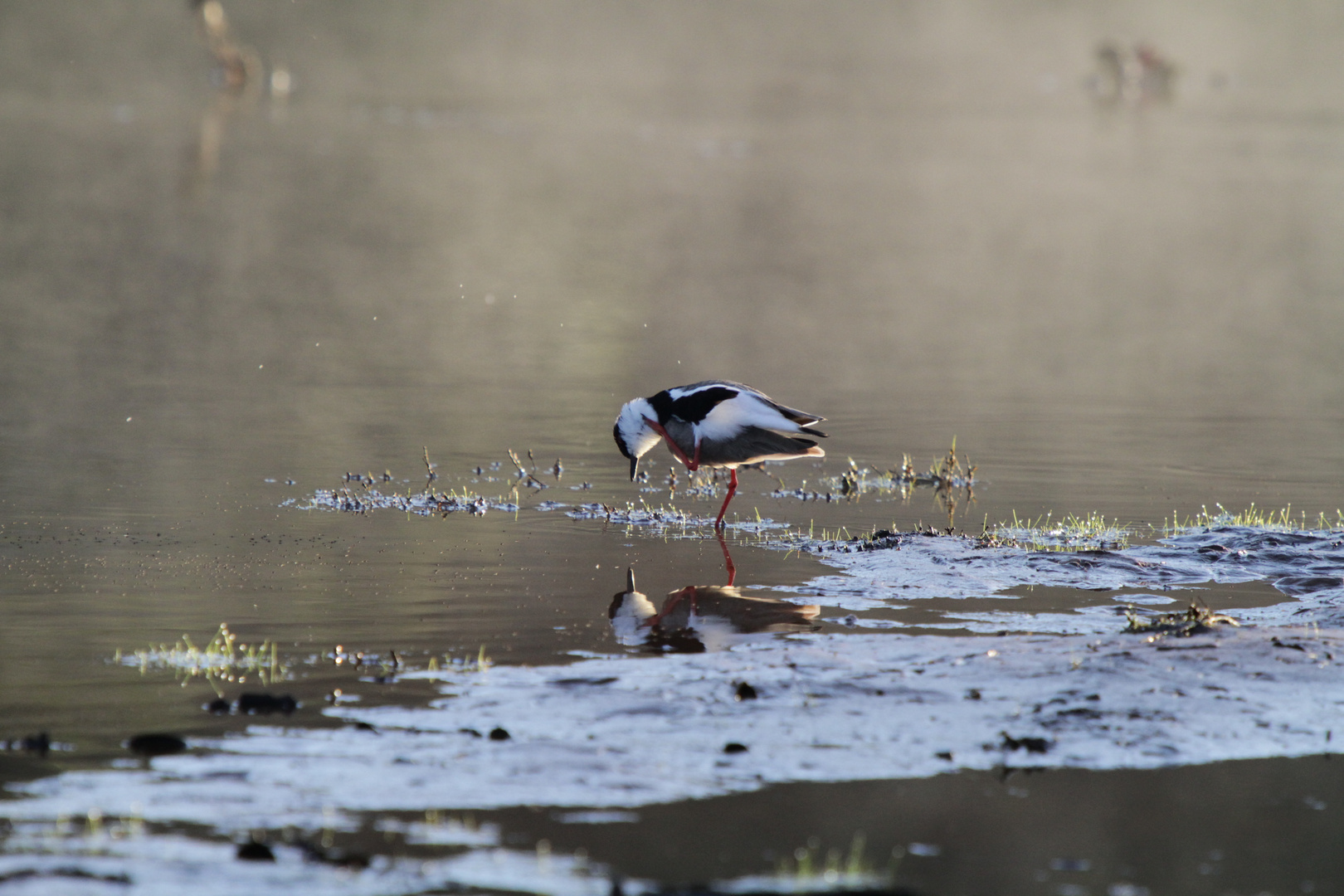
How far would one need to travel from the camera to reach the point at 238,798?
19.7 feet

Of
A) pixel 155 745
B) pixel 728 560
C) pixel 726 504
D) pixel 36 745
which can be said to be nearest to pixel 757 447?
pixel 726 504

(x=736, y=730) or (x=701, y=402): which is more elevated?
(x=701, y=402)

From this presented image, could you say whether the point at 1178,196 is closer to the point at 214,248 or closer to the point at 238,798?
the point at 214,248

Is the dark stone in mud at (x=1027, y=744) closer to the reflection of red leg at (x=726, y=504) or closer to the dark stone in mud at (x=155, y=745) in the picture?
the dark stone in mud at (x=155, y=745)

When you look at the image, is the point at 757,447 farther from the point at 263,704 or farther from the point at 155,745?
the point at 155,745

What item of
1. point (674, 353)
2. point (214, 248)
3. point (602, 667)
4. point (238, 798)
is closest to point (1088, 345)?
point (674, 353)

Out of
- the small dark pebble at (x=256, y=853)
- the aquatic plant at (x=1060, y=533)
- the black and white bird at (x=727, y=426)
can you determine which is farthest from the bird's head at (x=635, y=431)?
the small dark pebble at (x=256, y=853)

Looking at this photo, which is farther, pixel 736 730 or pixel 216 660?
pixel 216 660

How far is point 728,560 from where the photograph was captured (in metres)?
10.9

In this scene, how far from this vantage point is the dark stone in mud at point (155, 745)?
21.4ft

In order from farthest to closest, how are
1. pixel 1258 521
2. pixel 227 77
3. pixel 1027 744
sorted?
pixel 227 77
pixel 1258 521
pixel 1027 744

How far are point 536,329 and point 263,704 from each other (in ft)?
52.3

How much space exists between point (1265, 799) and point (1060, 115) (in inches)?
2424

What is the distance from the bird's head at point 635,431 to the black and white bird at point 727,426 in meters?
0.07
